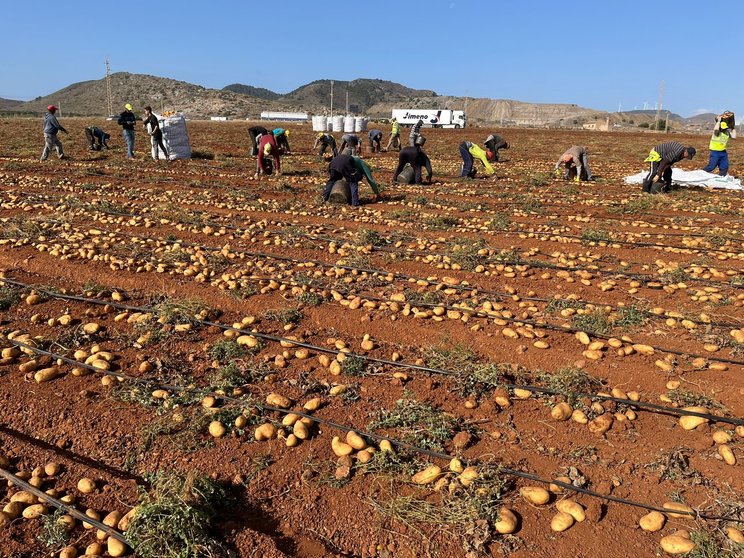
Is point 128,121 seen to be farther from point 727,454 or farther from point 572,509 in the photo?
point 727,454

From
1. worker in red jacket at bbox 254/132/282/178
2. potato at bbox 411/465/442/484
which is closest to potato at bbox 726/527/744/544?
potato at bbox 411/465/442/484

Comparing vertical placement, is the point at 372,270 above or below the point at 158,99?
below

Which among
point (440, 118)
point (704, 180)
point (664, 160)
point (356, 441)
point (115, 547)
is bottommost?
point (115, 547)

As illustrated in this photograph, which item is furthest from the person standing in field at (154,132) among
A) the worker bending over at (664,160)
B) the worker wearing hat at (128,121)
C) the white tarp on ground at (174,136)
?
the worker bending over at (664,160)

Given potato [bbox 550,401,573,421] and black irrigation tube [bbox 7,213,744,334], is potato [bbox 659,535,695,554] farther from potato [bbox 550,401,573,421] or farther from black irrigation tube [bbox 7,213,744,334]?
black irrigation tube [bbox 7,213,744,334]

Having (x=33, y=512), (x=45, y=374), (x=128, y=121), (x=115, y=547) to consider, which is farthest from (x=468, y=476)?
(x=128, y=121)

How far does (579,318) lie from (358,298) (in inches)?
77.4

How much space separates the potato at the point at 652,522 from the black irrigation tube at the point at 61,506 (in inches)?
88.0

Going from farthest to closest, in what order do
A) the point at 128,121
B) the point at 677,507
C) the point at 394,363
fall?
the point at 128,121 → the point at 394,363 → the point at 677,507

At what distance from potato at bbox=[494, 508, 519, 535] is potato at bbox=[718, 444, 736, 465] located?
128 centimetres

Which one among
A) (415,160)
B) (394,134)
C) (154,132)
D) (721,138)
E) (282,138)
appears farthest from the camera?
(394,134)

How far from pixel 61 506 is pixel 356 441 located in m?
1.41

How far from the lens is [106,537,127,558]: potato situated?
7.02 feet

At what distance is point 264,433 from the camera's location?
287 centimetres
